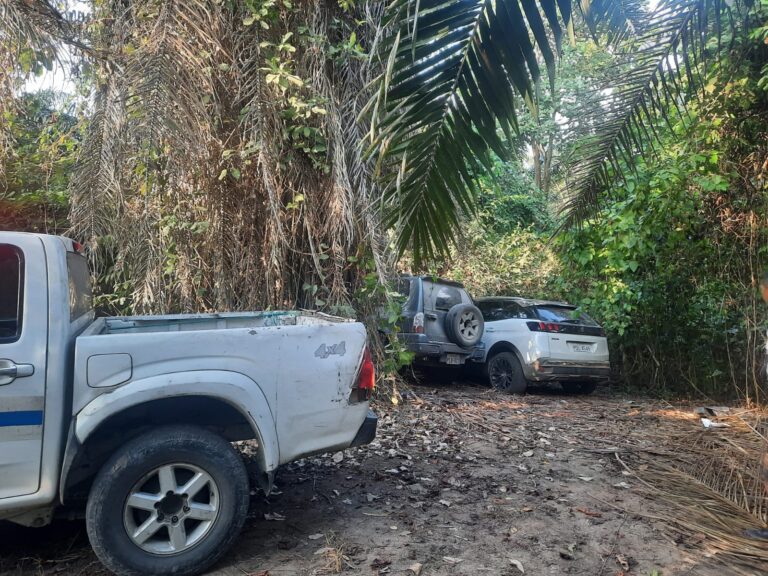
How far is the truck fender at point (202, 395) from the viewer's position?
3.21m

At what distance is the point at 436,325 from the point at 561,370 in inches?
81.9

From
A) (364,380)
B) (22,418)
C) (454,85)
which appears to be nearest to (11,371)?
(22,418)

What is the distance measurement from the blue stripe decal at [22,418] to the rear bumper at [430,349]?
654 centimetres

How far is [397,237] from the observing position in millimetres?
3920

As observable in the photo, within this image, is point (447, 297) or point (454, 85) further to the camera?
point (447, 297)

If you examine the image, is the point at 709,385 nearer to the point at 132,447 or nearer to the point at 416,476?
the point at 416,476

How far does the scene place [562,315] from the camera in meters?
10.0

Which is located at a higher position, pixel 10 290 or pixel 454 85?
pixel 454 85

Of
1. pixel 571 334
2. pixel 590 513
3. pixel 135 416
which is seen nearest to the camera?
pixel 135 416

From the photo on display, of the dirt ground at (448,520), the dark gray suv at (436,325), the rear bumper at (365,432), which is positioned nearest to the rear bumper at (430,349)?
the dark gray suv at (436,325)

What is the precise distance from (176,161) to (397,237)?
3.38 metres

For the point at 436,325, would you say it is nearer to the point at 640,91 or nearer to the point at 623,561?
the point at 640,91

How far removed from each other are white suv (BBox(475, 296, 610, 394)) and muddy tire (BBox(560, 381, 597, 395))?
2 centimetres

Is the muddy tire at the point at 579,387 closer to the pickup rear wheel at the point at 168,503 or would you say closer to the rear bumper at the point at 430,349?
the rear bumper at the point at 430,349
